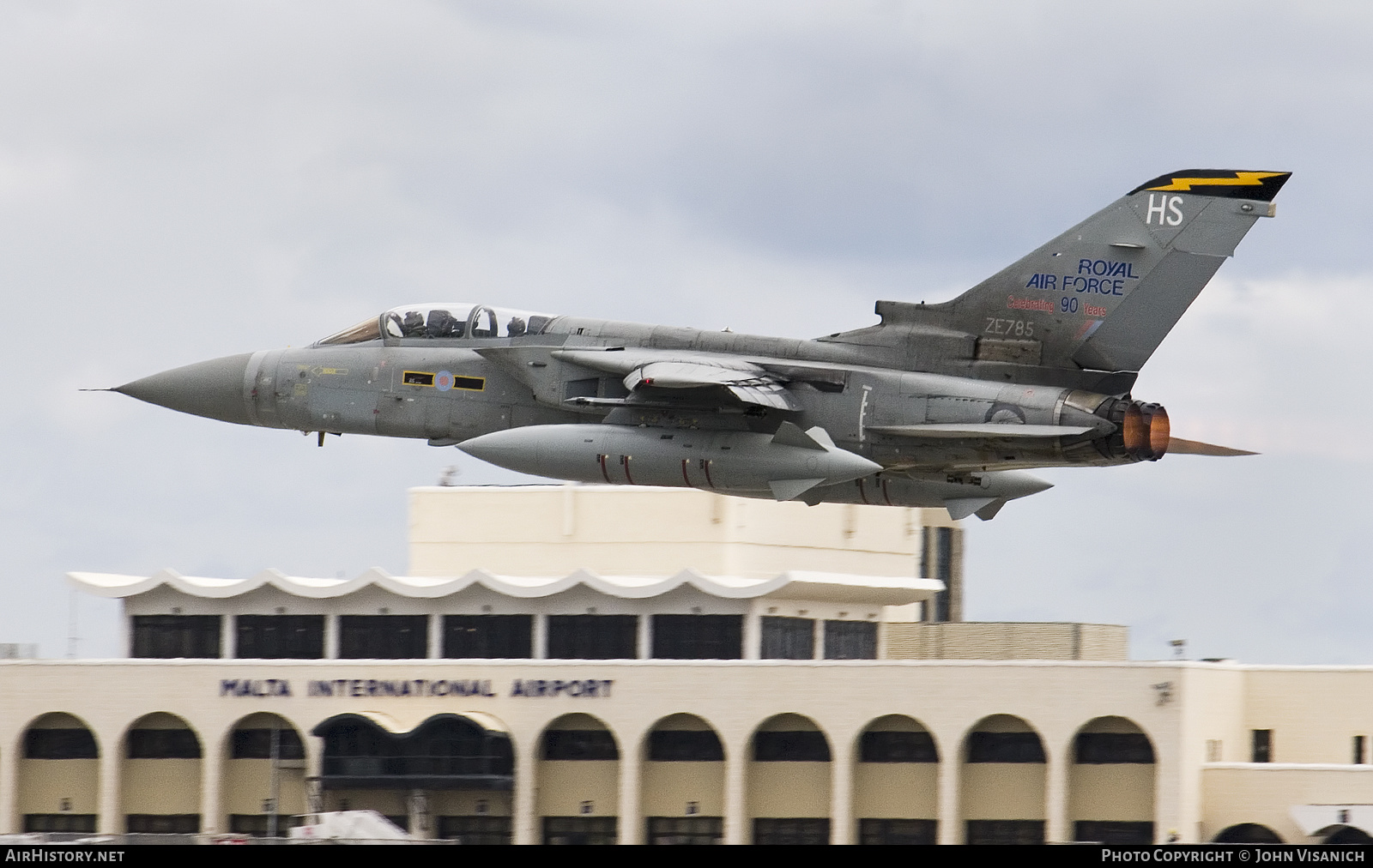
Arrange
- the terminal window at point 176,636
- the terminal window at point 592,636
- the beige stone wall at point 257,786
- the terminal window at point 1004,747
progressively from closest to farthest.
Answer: the terminal window at point 1004,747 < the beige stone wall at point 257,786 < the terminal window at point 592,636 < the terminal window at point 176,636

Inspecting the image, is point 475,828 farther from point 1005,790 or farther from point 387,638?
point 1005,790

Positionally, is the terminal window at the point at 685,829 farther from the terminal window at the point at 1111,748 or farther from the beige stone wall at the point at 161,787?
the beige stone wall at the point at 161,787

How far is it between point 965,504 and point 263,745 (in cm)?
2451

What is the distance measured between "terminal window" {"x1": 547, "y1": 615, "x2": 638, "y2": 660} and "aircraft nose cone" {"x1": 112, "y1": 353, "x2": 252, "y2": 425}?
21.3m

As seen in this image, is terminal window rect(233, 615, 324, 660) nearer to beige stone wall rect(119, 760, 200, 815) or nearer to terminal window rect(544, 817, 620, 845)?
beige stone wall rect(119, 760, 200, 815)

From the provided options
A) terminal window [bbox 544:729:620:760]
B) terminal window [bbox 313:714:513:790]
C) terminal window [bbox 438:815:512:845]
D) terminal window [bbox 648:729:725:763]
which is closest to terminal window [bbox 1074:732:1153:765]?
terminal window [bbox 648:729:725:763]

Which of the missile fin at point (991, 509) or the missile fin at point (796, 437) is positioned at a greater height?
the missile fin at point (796, 437)

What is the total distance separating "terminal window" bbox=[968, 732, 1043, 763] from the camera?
44719 mm

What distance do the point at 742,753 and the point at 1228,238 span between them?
22.5 meters

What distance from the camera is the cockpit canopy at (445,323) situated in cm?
2983

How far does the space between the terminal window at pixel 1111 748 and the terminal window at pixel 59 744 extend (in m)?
24.3

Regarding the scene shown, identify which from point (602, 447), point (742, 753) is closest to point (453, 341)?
point (602, 447)

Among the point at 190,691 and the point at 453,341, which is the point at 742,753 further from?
the point at 453,341

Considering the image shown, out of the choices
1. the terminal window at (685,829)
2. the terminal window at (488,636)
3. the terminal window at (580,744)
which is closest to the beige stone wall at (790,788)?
the terminal window at (685,829)
